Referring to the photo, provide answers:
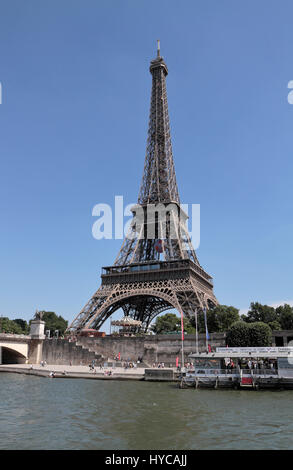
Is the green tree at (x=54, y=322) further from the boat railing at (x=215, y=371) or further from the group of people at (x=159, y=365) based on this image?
the boat railing at (x=215, y=371)

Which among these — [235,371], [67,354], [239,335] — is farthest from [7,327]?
[235,371]

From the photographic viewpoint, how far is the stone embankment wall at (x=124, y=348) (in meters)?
59.8

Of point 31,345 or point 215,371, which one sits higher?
point 31,345

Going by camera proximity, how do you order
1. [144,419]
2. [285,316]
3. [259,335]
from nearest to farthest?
[144,419] → [259,335] → [285,316]

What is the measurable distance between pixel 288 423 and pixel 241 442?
205 inches

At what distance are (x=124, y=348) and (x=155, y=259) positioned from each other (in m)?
26.5

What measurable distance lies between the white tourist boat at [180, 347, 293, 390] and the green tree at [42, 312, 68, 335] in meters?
102

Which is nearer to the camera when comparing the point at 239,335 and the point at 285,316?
the point at 239,335

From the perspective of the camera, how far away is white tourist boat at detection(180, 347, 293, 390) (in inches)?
1528

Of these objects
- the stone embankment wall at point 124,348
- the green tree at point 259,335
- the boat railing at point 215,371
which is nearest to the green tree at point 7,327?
the stone embankment wall at point 124,348

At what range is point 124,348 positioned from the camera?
212 feet

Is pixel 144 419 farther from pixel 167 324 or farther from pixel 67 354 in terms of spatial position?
pixel 167 324
